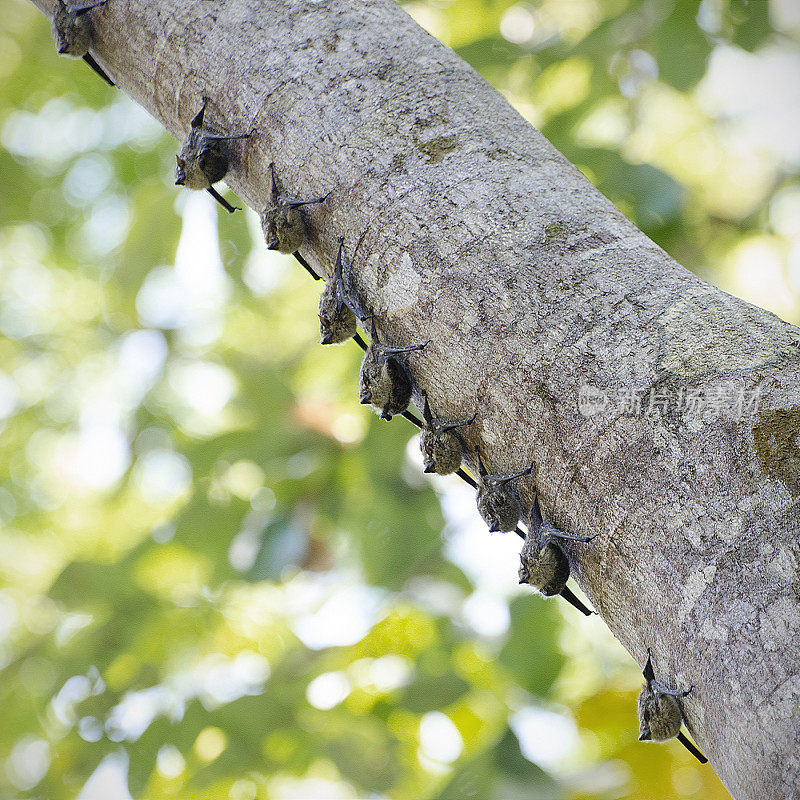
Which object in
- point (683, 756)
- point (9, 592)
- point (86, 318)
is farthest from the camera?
point (9, 592)

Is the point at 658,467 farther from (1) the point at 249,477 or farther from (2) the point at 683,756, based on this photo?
(1) the point at 249,477

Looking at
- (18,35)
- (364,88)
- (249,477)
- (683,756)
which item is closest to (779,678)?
(364,88)

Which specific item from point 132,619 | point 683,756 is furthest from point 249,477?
point 683,756

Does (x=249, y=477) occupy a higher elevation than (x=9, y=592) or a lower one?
higher

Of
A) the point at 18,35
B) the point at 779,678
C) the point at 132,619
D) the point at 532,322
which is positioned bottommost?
the point at 132,619

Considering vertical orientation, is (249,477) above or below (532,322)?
below

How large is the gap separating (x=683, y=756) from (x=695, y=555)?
5.52ft

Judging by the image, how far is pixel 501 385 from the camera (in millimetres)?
794

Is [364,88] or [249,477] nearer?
[364,88]

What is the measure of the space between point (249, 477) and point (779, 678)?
2196 millimetres

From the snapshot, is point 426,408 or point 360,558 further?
point 360,558

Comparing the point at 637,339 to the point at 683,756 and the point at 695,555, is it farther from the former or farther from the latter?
the point at 683,756

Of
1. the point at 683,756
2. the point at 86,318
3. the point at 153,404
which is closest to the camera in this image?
the point at 683,756

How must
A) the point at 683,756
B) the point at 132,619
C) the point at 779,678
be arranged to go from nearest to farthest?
the point at 779,678
the point at 683,756
the point at 132,619
